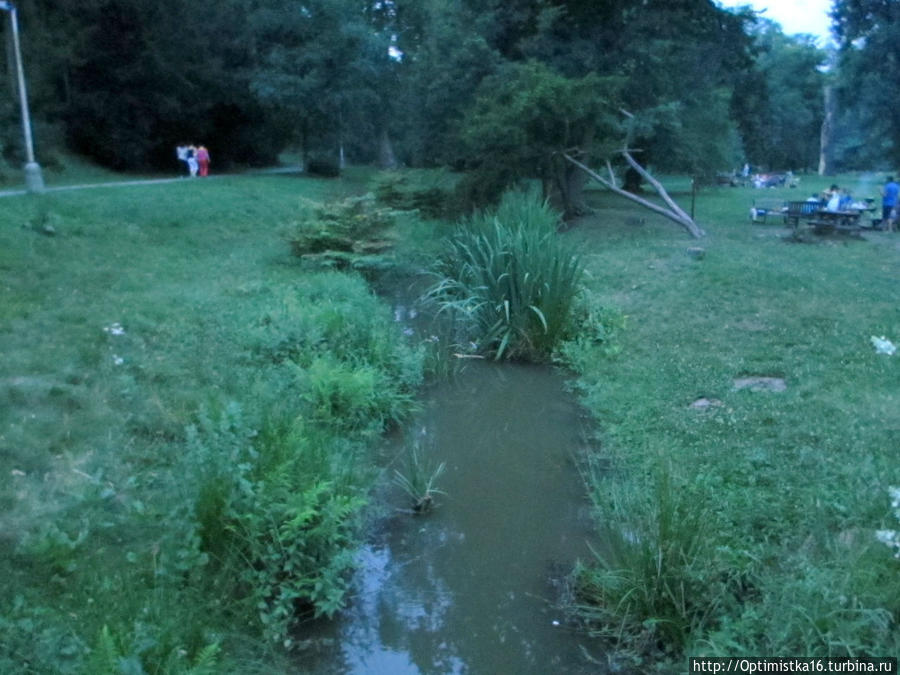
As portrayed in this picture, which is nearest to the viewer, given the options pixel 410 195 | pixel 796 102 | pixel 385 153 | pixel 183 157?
pixel 410 195

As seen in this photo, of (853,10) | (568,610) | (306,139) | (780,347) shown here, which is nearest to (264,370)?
(568,610)

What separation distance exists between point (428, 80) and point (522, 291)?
1460 cm

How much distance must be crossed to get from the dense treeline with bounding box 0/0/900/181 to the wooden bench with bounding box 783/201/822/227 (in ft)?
10.7

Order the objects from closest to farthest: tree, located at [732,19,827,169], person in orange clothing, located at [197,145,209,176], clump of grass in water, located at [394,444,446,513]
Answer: clump of grass in water, located at [394,444,446,513], person in orange clothing, located at [197,145,209,176], tree, located at [732,19,827,169]

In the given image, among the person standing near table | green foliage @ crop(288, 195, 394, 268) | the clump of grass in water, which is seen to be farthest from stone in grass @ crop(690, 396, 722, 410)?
the person standing near table

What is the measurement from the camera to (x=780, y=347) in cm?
924

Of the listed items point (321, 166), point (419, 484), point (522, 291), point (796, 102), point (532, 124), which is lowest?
point (419, 484)

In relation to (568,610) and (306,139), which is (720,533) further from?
(306,139)

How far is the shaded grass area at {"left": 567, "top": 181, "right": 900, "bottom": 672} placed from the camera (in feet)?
13.5

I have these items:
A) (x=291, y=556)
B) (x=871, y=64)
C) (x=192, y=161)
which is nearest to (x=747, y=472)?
(x=291, y=556)

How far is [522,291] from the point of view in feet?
34.3

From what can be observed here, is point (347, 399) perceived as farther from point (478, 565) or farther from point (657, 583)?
point (657, 583)

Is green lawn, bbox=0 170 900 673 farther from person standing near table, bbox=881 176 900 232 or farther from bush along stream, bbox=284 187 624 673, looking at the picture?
person standing near table, bbox=881 176 900 232

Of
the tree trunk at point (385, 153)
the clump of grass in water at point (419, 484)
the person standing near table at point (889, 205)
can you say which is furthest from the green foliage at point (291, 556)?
the tree trunk at point (385, 153)
